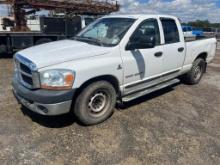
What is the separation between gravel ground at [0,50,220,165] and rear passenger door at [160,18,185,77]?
87cm

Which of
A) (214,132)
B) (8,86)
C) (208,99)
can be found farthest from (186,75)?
(8,86)

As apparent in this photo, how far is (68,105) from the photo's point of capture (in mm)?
3740

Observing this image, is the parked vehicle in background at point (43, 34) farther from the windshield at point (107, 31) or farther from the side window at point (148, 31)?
the side window at point (148, 31)

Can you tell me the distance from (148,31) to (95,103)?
6.24 ft

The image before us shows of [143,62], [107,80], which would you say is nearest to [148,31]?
[143,62]

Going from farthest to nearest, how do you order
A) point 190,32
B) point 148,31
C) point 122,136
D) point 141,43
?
point 190,32 < point 148,31 < point 141,43 < point 122,136

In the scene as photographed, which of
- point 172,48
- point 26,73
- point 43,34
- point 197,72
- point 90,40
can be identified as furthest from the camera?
point 43,34

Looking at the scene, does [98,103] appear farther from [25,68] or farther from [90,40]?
[25,68]

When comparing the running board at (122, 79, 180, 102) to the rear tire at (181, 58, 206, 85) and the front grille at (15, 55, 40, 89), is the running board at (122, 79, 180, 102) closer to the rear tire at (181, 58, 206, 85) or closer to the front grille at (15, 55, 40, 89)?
the rear tire at (181, 58, 206, 85)

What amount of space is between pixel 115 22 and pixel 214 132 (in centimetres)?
286

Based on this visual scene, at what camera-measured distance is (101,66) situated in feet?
13.0

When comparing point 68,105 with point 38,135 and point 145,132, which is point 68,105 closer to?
point 38,135

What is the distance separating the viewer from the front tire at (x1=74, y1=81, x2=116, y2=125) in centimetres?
393

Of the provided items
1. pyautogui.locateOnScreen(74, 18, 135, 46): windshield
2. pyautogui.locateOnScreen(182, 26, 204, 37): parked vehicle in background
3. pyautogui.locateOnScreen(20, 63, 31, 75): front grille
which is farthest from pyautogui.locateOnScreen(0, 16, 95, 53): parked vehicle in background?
pyautogui.locateOnScreen(20, 63, 31, 75): front grille
